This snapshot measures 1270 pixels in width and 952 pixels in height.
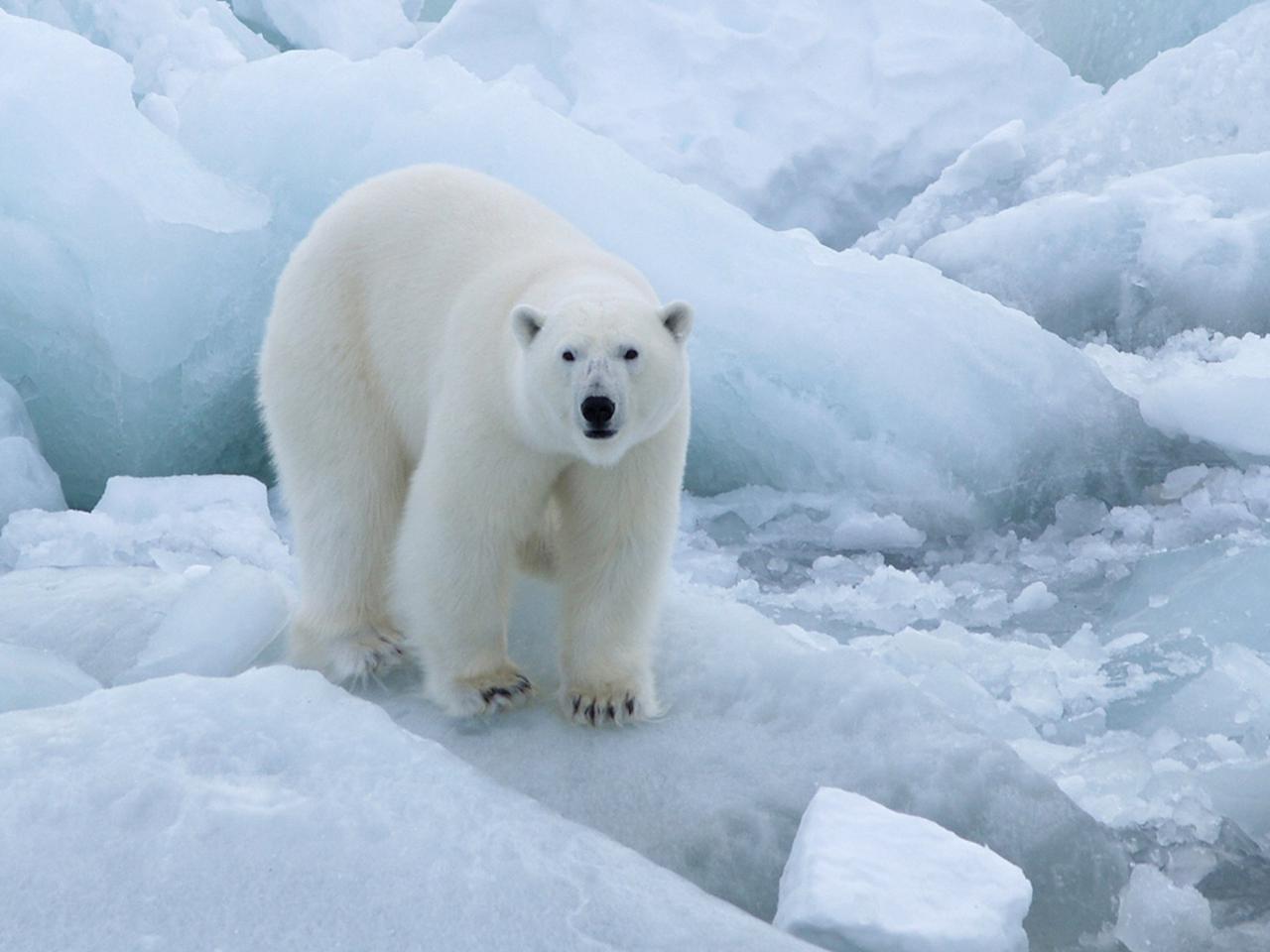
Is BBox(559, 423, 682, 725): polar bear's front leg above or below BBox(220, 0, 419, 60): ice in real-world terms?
below

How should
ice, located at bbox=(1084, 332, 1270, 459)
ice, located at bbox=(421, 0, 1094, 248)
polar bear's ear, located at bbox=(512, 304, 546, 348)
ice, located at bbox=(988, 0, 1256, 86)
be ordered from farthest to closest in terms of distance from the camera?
ice, located at bbox=(988, 0, 1256, 86) → ice, located at bbox=(421, 0, 1094, 248) → ice, located at bbox=(1084, 332, 1270, 459) → polar bear's ear, located at bbox=(512, 304, 546, 348)

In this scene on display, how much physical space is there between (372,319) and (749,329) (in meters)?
2.64

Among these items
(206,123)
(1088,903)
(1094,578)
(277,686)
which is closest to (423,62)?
(206,123)

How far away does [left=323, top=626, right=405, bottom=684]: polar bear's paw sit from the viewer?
3.04 metres

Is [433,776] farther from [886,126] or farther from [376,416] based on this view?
[886,126]

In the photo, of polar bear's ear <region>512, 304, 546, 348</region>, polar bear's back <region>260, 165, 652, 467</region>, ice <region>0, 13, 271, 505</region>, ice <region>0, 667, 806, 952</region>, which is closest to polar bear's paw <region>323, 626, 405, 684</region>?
polar bear's back <region>260, 165, 652, 467</region>

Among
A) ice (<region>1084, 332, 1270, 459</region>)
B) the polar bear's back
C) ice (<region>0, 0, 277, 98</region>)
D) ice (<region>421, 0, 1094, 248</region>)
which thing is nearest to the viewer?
the polar bear's back

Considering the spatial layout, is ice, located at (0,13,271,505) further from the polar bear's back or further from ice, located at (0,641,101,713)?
ice, located at (0,641,101,713)

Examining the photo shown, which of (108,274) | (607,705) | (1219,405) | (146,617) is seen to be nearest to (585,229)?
(108,274)

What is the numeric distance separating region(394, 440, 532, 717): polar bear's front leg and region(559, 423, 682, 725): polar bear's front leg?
128 millimetres

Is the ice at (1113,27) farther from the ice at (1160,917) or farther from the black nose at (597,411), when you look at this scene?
the black nose at (597,411)

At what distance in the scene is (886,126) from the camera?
388 inches

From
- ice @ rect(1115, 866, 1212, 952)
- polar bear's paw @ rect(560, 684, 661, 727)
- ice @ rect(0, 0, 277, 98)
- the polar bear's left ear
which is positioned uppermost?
ice @ rect(0, 0, 277, 98)

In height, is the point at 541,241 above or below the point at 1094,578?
above
